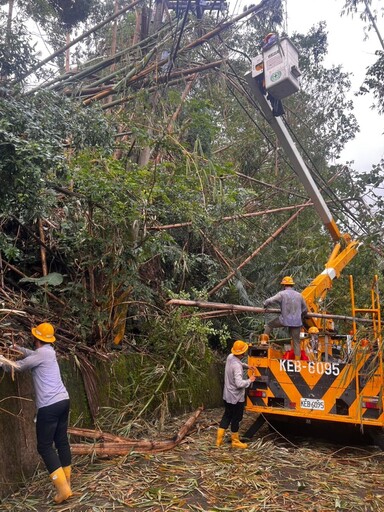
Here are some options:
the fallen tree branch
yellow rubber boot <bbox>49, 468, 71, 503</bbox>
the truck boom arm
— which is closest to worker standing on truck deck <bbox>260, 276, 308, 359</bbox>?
the truck boom arm

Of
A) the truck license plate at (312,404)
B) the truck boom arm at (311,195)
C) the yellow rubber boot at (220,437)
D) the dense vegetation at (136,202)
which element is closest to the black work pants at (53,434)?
the dense vegetation at (136,202)

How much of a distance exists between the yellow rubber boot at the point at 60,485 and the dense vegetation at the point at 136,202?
5.70 ft

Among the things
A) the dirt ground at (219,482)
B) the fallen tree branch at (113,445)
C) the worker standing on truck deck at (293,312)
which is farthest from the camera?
the worker standing on truck deck at (293,312)

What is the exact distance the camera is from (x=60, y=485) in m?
4.61

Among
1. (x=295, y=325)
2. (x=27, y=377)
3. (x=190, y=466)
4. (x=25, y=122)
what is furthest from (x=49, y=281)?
(x=295, y=325)

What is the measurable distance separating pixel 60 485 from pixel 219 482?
61.5 inches

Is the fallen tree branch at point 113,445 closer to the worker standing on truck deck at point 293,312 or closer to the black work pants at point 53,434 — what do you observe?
the black work pants at point 53,434

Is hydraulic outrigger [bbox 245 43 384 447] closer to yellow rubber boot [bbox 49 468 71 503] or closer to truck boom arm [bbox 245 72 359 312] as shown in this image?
truck boom arm [bbox 245 72 359 312]

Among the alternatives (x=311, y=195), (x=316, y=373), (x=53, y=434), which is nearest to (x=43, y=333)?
(x=53, y=434)

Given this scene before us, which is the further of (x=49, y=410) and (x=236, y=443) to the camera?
(x=236, y=443)

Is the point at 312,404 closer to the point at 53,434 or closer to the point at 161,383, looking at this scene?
the point at 161,383

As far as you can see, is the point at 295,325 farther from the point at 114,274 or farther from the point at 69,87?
the point at 69,87

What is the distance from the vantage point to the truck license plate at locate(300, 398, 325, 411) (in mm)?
6621

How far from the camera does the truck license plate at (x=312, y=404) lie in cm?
662
